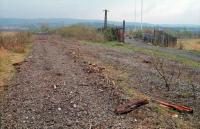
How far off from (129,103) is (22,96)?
11.6 feet

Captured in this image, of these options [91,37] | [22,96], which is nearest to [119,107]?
[22,96]

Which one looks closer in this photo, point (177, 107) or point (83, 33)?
point (177, 107)

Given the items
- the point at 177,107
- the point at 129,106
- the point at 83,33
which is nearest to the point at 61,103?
the point at 129,106

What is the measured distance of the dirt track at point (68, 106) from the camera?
34.2 feet

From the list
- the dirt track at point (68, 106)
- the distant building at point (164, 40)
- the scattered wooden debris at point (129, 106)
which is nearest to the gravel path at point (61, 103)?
the dirt track at point (68, 106)

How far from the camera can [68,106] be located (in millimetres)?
12219

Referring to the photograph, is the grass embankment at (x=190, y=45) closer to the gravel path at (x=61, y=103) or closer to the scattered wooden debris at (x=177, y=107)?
the gravel path at (x=61, y=103)

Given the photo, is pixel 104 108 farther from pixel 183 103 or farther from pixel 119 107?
pixel 183 103

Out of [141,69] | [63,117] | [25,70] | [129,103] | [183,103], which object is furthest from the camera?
[141,69]

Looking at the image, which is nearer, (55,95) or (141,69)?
(55,95)

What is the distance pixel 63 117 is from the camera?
36.1 ft

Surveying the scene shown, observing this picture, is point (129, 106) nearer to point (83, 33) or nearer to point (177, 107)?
point (177, 107)

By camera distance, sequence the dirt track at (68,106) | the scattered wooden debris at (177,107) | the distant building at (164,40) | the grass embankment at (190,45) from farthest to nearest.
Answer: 1. the distant building at (164,40)
2. the grass embankment at (190,45)
3. the scattered wooden debris at (177,107)
4. the dirt track at (68,106)

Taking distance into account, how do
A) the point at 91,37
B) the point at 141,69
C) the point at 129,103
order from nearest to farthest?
the point at 129,103 < the point at 141,69 < the point at 91,37
